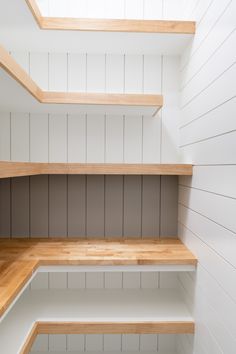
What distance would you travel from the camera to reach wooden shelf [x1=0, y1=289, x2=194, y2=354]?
1620 mm

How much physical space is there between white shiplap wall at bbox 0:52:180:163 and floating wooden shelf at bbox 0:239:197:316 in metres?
0.53

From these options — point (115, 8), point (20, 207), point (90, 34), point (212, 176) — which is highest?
point (115, 8)

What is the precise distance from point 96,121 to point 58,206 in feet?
1.97

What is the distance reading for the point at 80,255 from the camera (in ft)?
5.49

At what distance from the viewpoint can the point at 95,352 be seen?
2.13m

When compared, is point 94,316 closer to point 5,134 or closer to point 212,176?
point 212,176

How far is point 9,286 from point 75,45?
138 cm

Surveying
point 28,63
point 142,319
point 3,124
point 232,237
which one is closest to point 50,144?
point 3,124

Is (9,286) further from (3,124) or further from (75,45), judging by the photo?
(75,45)

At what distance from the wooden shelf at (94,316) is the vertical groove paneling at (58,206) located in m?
0.40

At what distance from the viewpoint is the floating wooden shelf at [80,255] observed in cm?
147

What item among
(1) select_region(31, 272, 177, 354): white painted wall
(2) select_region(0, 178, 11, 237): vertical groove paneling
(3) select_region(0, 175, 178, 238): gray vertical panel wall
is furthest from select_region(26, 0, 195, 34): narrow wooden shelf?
(1) select_region(31, 272, 177, 354): white painted wall

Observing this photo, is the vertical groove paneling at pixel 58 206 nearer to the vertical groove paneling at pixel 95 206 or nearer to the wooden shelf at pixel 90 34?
the vertical groove paneling at pixel 95 206

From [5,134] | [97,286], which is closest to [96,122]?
[5,134]
